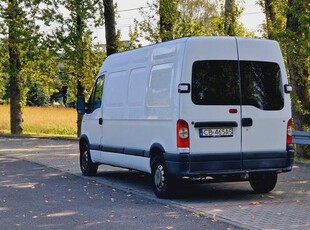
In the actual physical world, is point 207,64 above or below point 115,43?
below

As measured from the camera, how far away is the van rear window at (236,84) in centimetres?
1081

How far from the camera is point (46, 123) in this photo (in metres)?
41.2

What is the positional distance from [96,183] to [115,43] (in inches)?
612

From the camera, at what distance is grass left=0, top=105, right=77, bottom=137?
38.3 metres

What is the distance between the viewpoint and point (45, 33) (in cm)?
3225

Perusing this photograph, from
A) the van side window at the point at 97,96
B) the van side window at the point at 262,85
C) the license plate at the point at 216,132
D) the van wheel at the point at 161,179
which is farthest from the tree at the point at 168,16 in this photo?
the license plate at the point at 216,132

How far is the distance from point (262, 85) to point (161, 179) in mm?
2212

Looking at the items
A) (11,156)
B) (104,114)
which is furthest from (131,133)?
(11,156)

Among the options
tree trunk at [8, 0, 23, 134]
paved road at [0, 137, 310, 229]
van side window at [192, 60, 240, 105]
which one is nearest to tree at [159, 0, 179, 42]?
paved road at [0, 137, 310, 229]

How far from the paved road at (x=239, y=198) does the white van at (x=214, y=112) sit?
379mm

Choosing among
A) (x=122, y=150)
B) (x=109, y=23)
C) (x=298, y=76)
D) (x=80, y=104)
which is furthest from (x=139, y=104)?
(x=109, y=23)

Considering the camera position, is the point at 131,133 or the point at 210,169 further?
the point at 131,133

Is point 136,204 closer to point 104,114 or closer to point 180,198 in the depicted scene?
point 180,198

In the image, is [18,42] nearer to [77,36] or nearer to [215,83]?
[77,36]
